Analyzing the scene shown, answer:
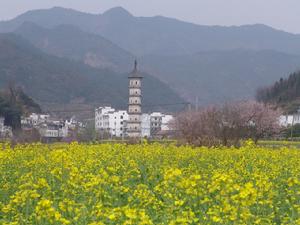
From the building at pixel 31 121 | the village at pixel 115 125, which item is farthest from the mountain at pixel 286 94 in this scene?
the building at pixel 31 121

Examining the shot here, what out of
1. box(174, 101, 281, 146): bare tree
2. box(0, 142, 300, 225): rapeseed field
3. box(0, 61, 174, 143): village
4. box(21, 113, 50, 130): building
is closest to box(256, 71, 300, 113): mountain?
box(0, 61, 174, 143): village

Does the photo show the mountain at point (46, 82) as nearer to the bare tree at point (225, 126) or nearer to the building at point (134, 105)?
the building at point (134, 105)

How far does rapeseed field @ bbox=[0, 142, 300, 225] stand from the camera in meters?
6.36

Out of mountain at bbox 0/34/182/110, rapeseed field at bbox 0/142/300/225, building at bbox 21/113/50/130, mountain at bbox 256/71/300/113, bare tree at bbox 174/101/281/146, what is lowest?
rapeseed field at bbox 0/142/300/225

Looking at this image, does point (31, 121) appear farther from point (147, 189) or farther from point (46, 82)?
point (46, 82)

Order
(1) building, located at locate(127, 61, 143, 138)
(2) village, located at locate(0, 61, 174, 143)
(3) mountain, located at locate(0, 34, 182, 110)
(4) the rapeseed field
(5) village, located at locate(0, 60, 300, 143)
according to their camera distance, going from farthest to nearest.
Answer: (3) mountain, located at locate(0, 34, 182, 110) < (1) building, located at locate(127, 61, 143, 138) < (2) village, located at locate(0, 61, 174, 143) < (5) village, located at locate(0, 60, 300, 143) < (4) the rapeseed field

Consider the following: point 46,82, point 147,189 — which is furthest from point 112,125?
point 147,189

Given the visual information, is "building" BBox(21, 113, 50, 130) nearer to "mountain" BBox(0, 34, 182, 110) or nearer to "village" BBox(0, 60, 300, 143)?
"village" BBox(0, 60, 300, 143)

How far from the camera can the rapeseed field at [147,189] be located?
6.36 meters

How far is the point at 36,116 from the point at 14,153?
86654 millimetres

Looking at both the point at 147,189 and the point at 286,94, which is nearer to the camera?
the point at 147,189

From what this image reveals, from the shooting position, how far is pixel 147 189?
1007 cm

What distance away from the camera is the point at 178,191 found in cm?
825

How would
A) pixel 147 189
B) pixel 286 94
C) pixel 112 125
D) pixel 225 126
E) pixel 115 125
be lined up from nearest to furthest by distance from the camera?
1. pixel 147 189
2. pixel 225 126
3. pixel 286 94
4. pixel 115 125
5. pixel 112 125
